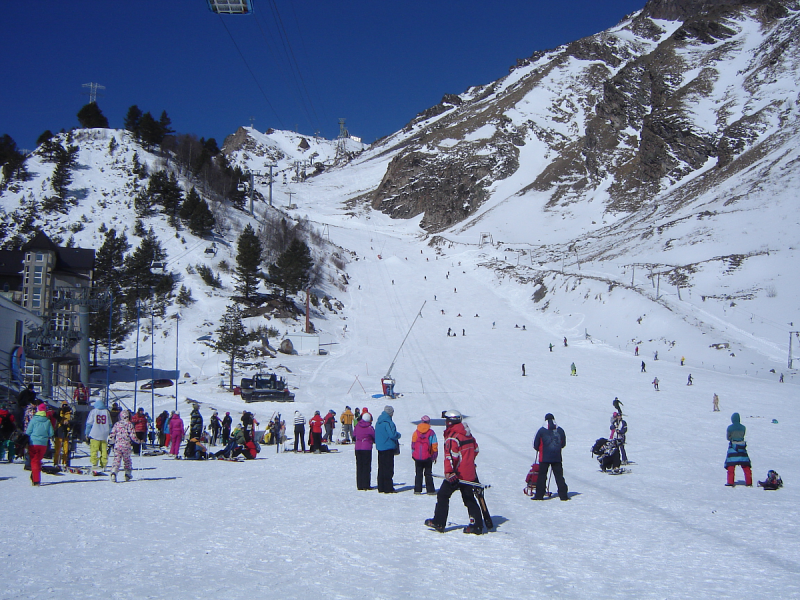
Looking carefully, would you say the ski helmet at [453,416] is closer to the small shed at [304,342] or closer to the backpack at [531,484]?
the backpack at [531,484]

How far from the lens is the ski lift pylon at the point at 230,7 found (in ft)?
43.2

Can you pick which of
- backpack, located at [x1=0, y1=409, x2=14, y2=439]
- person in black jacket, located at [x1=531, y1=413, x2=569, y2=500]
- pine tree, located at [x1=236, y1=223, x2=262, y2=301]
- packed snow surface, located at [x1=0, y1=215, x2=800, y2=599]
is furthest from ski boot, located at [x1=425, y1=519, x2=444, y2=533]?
pine tree, located at [x1=236, y1=223, x2=262, y2=301]

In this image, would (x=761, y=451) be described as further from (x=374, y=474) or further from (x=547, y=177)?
(x=547, y=177)

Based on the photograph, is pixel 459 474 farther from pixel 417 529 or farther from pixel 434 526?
pixel 417 529

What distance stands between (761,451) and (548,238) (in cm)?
9229

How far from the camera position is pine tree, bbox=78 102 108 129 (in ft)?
271

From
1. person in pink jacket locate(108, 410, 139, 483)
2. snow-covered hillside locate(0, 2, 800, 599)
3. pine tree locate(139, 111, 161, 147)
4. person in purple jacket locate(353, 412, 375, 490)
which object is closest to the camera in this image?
snow-covered hillside locate(0, 2, 800, 599)

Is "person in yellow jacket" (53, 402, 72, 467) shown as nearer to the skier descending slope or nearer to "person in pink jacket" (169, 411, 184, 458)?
"person in pink jacket" (169, 411, 184, 458)

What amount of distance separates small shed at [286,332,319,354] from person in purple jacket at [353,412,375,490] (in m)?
33.5

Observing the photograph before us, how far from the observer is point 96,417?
11.9 m

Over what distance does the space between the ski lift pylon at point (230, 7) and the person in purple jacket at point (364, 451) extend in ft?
29.4

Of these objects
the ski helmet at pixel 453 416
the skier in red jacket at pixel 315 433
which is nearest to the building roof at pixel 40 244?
the skier in red jacket at pixel 315 433

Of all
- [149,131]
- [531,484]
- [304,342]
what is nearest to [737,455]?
[531,484]

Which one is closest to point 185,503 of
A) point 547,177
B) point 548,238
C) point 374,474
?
point 374,474
